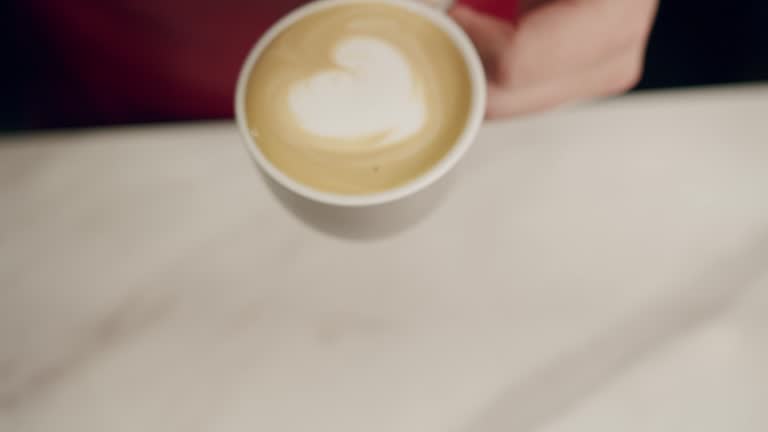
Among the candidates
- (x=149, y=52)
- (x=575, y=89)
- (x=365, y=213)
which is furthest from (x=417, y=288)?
(x=149, y=52)

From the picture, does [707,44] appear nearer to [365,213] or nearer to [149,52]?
[365,213]

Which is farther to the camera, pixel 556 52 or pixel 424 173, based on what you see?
pixel 556 52

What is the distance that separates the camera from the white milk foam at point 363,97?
37 centimetres

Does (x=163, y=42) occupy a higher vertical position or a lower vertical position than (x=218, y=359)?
higher

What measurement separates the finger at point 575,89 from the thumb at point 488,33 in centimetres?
3

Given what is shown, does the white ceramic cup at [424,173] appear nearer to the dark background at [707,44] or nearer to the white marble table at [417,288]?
the white marble table at [417,288]

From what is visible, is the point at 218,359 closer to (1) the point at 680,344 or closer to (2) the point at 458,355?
(2) the point at 458,355

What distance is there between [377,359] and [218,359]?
0.35 ft

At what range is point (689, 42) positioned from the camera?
0.47 meters

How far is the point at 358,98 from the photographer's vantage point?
1.24 feet

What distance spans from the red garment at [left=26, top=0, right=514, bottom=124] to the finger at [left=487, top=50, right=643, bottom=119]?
0.22 feet

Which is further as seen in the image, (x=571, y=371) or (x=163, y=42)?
(x=163, y=42)

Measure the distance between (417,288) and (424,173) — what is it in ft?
0.34

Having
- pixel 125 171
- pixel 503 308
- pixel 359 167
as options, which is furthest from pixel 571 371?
pixel 125 171
